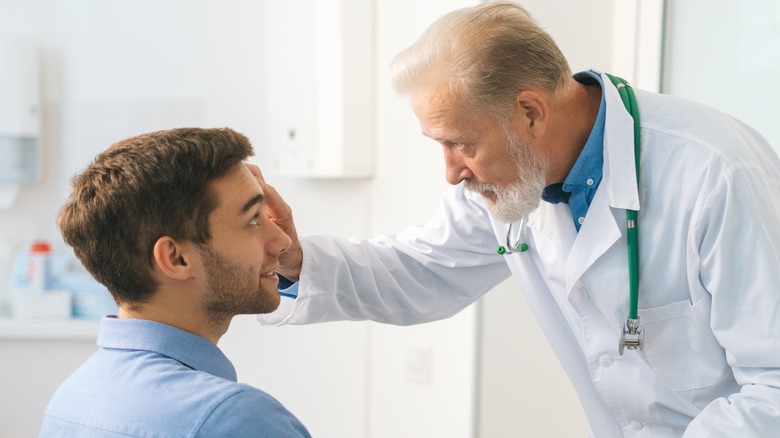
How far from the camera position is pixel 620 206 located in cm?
120

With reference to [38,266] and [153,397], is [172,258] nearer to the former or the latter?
[153,397]

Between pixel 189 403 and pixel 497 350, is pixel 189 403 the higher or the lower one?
the higher one

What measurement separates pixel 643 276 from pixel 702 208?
14 centimetres

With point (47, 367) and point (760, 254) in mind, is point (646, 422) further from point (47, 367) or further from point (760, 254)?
point (47, 367)

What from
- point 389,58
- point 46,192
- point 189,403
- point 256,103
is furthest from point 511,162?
point 46,192

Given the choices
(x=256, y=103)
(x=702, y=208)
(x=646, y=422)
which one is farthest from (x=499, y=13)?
(x=256, y=103)

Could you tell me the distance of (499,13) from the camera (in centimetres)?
122

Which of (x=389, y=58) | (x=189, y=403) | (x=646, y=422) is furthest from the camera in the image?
(x=389, y=58)

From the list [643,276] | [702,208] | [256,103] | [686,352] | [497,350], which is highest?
[256,103]

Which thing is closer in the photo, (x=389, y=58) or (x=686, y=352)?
(x=686, y=352)

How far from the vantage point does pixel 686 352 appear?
121cm

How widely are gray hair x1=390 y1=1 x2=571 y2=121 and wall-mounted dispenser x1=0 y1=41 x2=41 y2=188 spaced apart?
1519mm

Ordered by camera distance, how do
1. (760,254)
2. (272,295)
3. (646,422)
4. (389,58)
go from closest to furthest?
(760,254), (272,295), (646,422), (389,58)

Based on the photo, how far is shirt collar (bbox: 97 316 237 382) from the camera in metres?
1.02
